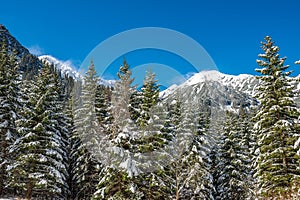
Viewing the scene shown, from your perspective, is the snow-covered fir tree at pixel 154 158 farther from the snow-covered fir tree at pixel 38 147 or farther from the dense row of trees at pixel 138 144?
the snow-covered fir tree at pixel 38 147

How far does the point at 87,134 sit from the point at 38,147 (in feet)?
15.5

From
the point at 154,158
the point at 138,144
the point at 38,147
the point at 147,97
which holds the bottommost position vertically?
the point at 154,158

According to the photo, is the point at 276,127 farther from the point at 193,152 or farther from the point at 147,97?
the point at 147,97

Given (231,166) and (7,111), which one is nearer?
(7,111)

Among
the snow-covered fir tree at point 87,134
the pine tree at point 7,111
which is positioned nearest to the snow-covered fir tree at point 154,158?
the snow-covered fir tree at point 87,134

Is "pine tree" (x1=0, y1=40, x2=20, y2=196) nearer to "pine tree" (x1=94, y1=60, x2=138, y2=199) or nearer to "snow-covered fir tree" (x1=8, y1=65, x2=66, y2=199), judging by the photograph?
"snow-covered fir tree" (x1=8, y1=65, x2=66, y2=199)

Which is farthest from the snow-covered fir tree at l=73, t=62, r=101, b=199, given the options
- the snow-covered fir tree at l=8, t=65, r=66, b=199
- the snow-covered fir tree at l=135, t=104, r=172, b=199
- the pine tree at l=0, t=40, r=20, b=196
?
the pine tree at l=0, t=40, r=20, b=196

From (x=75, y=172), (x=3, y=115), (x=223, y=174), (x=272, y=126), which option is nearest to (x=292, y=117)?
(x=272, y=126)

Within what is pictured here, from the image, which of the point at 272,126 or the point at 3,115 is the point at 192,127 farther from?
the point at 3,115

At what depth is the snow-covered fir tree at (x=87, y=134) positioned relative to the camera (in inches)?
1137

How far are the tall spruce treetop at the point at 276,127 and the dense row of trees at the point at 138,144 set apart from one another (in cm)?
7

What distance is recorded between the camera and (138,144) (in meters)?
24.6

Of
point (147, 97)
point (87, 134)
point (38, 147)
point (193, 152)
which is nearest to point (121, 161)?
point (147, 97)

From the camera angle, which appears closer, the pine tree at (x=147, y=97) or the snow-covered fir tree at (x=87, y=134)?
the pine tree at (x=147, y=97)
